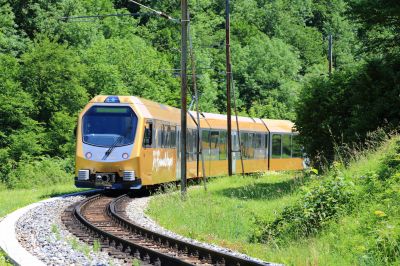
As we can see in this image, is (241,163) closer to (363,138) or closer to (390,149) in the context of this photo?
(363,138)

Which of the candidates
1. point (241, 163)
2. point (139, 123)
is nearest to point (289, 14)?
point (241, 163)

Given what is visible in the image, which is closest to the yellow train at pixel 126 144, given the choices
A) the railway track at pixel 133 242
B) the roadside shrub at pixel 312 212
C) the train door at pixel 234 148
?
the railway track at pixel 133 242

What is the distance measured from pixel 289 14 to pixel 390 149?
100m

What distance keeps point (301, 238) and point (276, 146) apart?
31.0 metres

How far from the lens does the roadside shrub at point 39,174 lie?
37531 mm

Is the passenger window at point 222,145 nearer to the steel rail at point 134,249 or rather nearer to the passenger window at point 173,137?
the passenger window at point 173,137

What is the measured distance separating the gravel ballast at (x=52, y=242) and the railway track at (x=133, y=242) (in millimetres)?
258

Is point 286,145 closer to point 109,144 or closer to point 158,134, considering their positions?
point 158,134

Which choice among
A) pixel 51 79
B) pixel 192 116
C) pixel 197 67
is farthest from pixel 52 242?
pixel 197 67

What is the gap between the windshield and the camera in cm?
2470

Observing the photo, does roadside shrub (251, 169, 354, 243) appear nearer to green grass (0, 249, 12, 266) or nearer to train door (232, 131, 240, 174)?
green grass (0, 249, 12, 266)

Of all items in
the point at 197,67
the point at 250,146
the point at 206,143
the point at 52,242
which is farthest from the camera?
the point at 197,67

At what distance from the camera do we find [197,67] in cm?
6831

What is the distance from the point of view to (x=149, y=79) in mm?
64562
